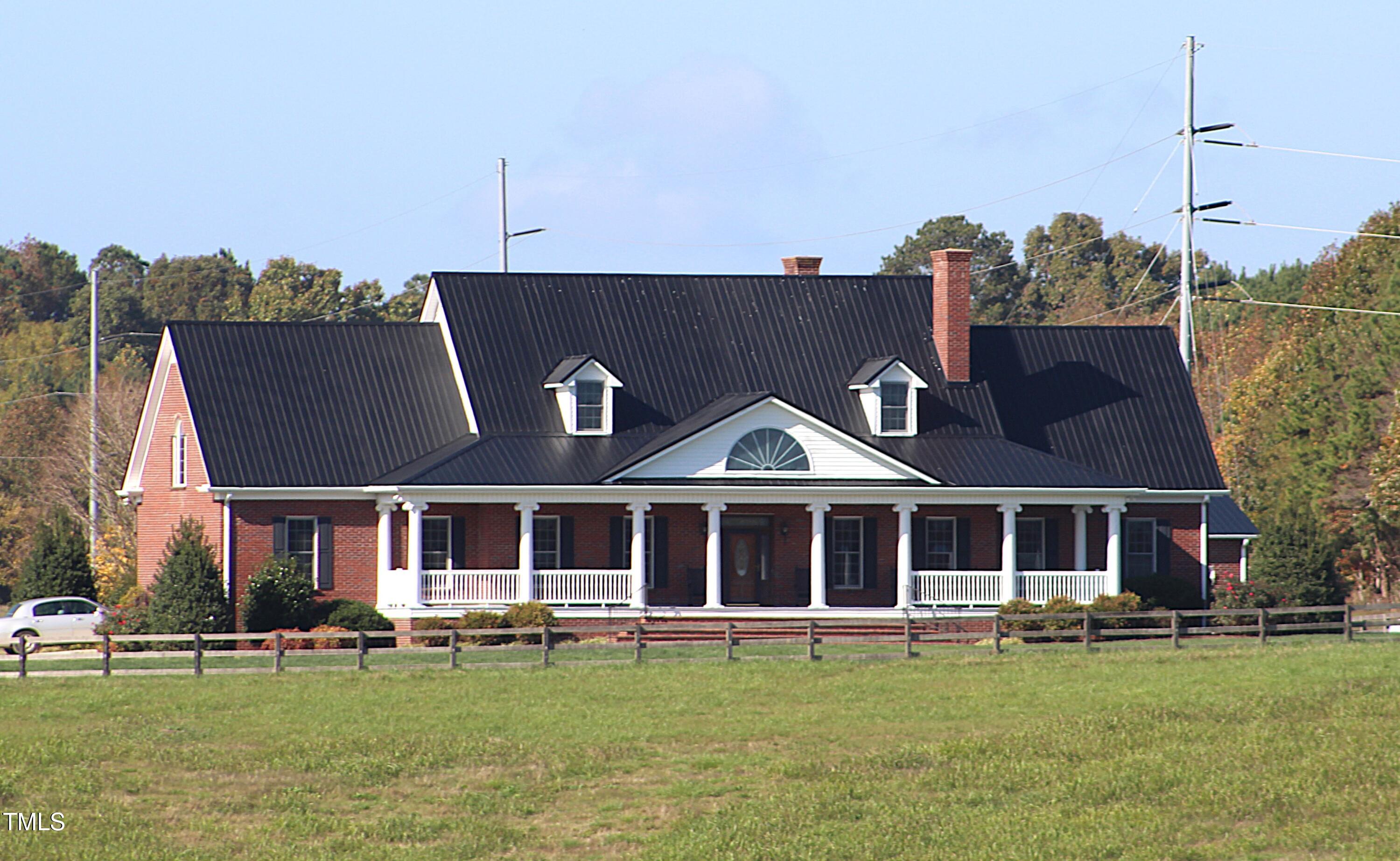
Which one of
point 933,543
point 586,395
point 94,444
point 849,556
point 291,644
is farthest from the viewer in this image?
point 94,444

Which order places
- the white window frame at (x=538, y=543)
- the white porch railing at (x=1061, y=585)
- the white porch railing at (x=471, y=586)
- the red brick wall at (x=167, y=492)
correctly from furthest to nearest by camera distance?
the red brick wall at (x=167, y=492), the white window frame at (x=538, y=543), the white porch railing at (x=1061, y=585), the white porch railing at (x=471, y=586)

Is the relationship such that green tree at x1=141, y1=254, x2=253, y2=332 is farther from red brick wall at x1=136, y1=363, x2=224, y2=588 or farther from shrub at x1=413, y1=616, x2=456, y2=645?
shrub at x1=413, y1=616, x2=456, y2=645

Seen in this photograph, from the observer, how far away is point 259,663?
34969 mm

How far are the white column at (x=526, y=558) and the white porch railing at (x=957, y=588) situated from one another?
8218 mm

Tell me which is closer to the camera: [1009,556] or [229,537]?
[229,537]

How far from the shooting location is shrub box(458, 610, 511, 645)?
37250mm

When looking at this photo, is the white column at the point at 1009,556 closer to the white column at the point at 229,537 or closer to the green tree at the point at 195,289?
the white column at the point at 229,537

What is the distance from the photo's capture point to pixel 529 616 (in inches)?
1540

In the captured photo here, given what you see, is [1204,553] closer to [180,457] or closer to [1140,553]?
[1140,553]

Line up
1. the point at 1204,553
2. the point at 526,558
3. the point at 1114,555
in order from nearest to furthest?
the point at 526,558
the point at 1114,555
the point at 1204,553

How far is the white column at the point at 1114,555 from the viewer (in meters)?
42.7

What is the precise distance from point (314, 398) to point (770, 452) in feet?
35.4

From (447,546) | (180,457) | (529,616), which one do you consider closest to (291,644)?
(529,616)

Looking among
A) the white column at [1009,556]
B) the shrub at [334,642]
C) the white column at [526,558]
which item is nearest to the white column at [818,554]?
the white column at [1009,556]
